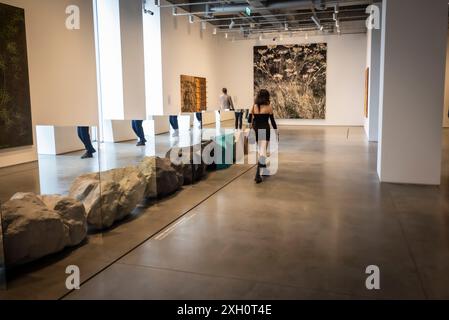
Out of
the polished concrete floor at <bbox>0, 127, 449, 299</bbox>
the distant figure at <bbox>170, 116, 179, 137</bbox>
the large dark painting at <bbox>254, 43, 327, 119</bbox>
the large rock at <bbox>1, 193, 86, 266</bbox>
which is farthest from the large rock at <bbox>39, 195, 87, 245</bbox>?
the large dark painting at <bbox>254, 43, 327, 119</bbox>

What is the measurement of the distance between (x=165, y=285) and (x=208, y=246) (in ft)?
2.89

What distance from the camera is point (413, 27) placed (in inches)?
238

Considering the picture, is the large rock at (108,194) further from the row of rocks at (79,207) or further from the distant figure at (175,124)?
the distant figure at (175,124)

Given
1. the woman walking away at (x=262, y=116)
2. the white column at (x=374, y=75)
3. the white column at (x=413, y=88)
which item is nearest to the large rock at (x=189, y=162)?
the woman walking away at (x=262, y=116)

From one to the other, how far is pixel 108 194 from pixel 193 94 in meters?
13.5

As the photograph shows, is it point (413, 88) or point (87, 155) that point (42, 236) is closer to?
point (87, 155)

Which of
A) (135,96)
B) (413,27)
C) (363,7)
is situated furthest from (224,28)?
(413,27)

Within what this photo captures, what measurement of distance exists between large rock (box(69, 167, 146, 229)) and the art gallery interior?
0.07 feet

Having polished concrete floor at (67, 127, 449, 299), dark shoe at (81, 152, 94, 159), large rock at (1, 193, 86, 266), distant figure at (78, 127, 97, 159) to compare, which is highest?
distant figure at (78, 127, 97, 159)

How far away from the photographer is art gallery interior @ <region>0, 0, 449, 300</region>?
3176 mm

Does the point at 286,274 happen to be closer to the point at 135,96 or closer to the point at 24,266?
the point at 24,266

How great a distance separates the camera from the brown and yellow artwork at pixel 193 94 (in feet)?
54.5

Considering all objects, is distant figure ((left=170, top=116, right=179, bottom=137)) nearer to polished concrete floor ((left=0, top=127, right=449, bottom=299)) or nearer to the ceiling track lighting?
polished concrete floor ((left=0, top=127, right=449, bottom=299))

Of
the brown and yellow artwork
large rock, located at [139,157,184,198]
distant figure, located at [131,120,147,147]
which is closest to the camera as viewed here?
large rock, located at [139,157,184,198]
